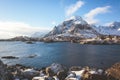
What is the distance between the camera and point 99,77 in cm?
3959

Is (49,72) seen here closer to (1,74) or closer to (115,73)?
(115,73)

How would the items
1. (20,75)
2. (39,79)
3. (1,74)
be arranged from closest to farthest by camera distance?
(1,74)
(39,79)
(20,75)

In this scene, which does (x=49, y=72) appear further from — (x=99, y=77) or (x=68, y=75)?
(x=99, y=77)

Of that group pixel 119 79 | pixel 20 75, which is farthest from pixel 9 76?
pixel 119 79

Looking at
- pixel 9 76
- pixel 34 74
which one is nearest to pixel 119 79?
pixel 34 74

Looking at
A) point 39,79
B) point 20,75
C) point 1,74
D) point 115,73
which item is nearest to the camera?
point 1,74

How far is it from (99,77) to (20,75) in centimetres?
1391

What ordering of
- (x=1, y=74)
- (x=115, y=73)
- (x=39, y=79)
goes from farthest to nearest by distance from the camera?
(x=115, y=73), (x=39, y=79), (x=1, y=74)

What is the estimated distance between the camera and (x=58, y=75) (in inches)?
1576

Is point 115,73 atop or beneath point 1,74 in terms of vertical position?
beneath

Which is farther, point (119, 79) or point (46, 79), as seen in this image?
point (119, 79)

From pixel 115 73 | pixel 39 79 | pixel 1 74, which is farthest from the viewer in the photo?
pixel 115 73

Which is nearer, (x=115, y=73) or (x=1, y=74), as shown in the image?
(x=1, y=74)

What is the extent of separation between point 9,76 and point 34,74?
6064 mm
